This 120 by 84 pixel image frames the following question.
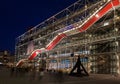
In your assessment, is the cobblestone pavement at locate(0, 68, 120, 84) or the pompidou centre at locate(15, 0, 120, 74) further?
the pompidou centre at locate(15, 0, 120, 74)

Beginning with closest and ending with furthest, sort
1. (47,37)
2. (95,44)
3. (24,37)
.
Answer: (95,44) → (47,37) → (24,37)

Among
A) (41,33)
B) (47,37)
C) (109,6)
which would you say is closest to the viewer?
(109,6)

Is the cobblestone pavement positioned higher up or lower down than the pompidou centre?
lower down

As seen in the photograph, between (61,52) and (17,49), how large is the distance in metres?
25.8

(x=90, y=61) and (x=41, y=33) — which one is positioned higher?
(x=41, y=33)

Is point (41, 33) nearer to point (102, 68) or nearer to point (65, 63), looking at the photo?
point (65, 63)

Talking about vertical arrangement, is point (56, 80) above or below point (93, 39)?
below

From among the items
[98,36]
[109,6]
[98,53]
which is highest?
[109,6]

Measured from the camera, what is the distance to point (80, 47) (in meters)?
32.5

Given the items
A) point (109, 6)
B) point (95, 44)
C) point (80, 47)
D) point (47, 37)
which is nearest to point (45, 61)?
point (47, 37)

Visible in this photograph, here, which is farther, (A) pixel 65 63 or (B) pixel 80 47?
(A) pixel 65 63

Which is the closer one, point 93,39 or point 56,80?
point 56,80

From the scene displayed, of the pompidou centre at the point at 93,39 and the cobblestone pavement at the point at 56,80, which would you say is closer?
the cobblestone pavement at the point at 56,80

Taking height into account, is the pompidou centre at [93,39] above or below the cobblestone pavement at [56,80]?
above
